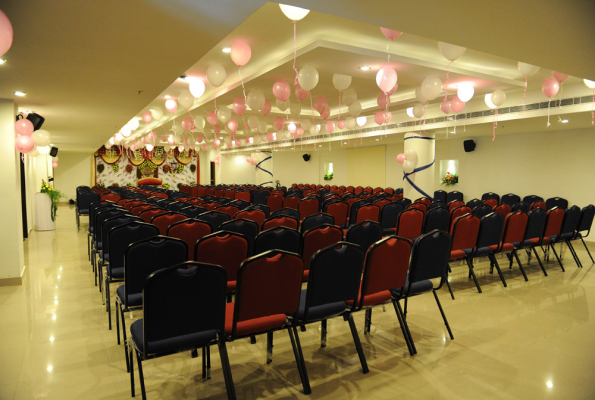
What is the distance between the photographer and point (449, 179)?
1470 centimetres

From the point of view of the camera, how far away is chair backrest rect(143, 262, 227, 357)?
2.24m

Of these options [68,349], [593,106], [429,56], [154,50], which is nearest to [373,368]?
[68,349]

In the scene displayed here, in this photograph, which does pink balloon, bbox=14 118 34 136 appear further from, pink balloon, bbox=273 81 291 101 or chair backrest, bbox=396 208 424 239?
chair backrest, bbox=396 208 424 239

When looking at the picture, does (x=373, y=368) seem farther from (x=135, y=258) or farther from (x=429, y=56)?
(x=429, y=56)

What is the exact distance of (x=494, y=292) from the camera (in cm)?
511

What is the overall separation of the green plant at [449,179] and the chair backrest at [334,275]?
1283 centimetres

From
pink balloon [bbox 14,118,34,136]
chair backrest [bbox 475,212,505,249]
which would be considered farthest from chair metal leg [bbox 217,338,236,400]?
pink balloon [bbox 14,118,34,136]

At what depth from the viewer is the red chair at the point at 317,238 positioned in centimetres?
378

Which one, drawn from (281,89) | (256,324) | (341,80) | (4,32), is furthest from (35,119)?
(256,324)

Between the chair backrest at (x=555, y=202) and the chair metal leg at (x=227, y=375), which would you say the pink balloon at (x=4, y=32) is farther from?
the chair backrest at (x=555, y=202)

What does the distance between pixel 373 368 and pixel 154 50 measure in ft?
12.0

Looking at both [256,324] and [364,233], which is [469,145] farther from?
[256,324]

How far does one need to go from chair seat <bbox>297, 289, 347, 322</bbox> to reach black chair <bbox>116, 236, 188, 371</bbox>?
3.38ft

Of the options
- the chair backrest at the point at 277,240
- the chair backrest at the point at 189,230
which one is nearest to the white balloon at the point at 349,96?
the chair backrest at the point at 189,230
